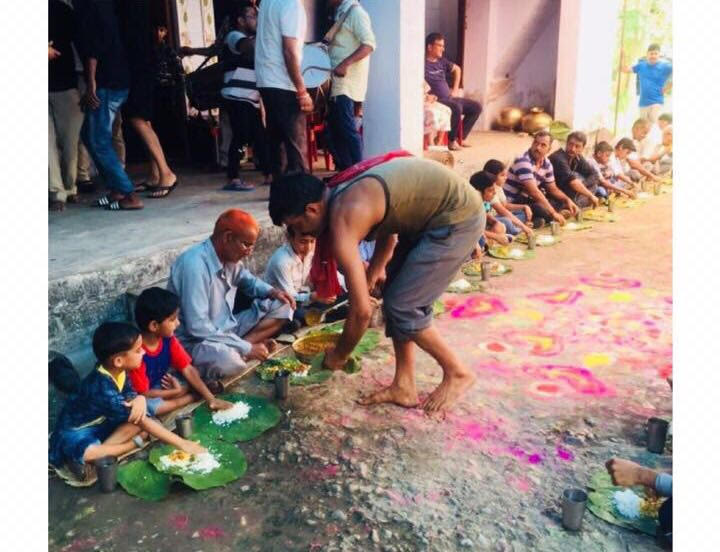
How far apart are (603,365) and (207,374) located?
2.26 meters

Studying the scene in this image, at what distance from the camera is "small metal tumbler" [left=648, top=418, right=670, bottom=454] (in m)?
2.89

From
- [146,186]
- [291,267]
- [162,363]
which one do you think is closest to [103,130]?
[146,186]

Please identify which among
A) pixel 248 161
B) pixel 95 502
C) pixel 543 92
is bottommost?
pixel 95 502

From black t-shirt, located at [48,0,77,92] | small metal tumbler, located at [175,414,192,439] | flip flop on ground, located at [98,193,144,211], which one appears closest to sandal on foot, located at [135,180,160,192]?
flip flop on ground, located at [98,193,144,211]

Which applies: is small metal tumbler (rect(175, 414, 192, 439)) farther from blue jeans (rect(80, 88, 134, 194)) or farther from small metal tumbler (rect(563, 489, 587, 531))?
blue jeans (rect(80, 88, 134, 194))

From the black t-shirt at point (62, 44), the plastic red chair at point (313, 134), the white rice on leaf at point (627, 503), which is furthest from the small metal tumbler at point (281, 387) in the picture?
the plastic red chair at point (313, 134)

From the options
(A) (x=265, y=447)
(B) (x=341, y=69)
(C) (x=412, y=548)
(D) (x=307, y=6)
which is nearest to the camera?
(C) (x=412, y=548)

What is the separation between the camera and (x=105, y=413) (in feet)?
9.46

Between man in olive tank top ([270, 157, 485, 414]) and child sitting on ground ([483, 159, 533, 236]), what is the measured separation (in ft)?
9.29

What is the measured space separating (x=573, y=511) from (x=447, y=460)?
629mm

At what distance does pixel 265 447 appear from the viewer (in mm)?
3057

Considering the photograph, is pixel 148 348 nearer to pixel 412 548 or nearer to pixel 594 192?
pixel 412 548

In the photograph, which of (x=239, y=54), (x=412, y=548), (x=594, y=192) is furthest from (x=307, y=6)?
(x=412, y=548)

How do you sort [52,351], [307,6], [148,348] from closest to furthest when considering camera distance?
[148,348] → [52,351] → [307,6]
